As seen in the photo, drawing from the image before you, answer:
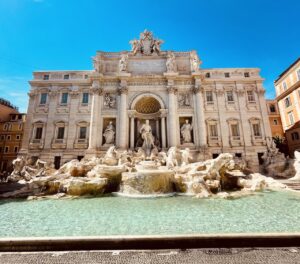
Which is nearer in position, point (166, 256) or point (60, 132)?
point (166, 256)

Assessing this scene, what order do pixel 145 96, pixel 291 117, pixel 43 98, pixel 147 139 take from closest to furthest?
pixel 147 139 < pixel 145 96 < pixel 43 98 < pixel 291 117

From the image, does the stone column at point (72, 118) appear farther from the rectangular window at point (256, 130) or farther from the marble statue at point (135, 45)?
the rectangular window at point (256, 130)

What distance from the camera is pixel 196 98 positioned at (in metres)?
18.8

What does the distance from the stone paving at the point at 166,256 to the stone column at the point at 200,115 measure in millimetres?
15024

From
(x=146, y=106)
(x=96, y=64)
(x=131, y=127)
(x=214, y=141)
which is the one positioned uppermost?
(x=96, y=64)

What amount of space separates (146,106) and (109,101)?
434 cm

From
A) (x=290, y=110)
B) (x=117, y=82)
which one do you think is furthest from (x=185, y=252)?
(x=290, y=110)

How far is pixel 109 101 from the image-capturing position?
19.1 metres

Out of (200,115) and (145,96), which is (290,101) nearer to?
(200,115)

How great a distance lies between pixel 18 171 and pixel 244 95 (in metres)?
24.4

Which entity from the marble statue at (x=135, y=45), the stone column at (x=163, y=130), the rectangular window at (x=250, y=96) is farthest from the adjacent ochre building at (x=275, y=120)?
the marble statue at (x=135, y=45)

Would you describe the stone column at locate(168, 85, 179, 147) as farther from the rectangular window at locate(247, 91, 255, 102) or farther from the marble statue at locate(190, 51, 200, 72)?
the rectangular window at locate(247, 91, 255, 102)

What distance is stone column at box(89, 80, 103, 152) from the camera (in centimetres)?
1750

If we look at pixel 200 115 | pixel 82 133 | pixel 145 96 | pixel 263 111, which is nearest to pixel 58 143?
pixel 82 133
